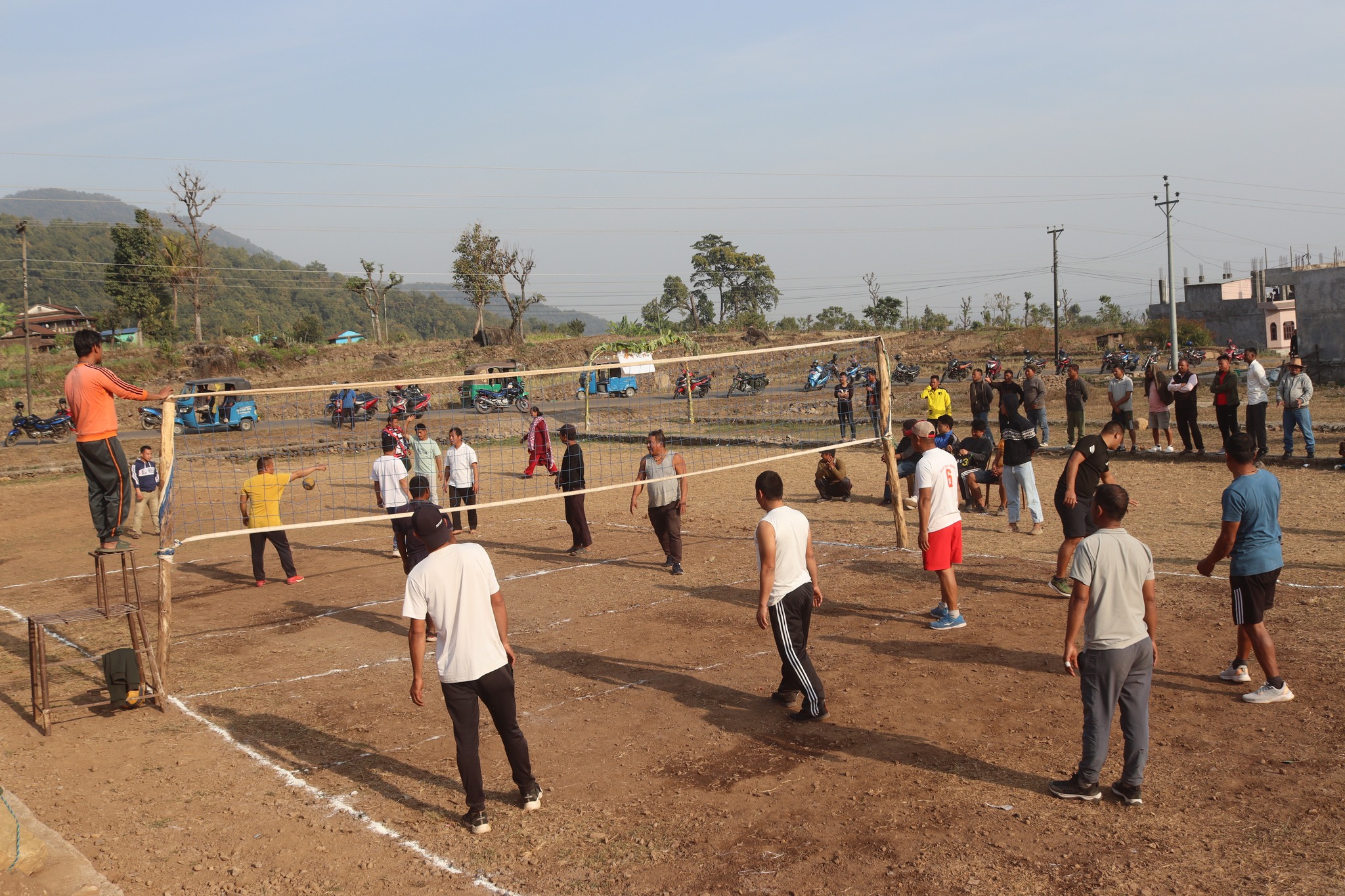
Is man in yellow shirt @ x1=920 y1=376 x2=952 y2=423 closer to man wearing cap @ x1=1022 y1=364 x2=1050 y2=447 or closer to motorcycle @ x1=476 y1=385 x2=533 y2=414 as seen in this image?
man wearing cap @ x1=1022 y1=364 x2=1050 y2=447

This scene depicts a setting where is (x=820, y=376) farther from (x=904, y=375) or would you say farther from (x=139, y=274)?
(x=139, y=274)

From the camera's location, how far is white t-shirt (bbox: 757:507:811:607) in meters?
6.50

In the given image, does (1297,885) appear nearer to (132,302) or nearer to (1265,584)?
(1265,584)

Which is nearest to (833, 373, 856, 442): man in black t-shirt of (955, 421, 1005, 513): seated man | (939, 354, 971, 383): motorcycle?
(955, 421, 1005, 513): seated man

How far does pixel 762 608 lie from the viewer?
638 cm

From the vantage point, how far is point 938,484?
8.31 metres

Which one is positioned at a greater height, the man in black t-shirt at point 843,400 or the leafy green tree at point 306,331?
the leafy green tree at point 306,331

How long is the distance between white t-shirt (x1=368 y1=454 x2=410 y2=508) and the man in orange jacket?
387 cm

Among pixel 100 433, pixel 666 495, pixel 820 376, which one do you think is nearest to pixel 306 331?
pixel 820 376

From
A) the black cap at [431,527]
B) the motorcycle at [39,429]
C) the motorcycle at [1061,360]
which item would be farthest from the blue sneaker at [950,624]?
the motorcycle at [39,429]

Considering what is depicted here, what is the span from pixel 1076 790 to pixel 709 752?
7.44 feet

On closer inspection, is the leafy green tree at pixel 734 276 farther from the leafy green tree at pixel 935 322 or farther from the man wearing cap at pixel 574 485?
the man wearing cap at pixel 574 485

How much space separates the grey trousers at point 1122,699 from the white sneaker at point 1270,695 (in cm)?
193

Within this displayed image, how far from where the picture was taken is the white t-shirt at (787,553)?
21.3 feet
